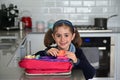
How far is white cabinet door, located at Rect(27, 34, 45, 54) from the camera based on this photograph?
3623mm

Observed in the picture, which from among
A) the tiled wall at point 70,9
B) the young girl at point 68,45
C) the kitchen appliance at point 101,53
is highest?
the tiled wall at point 70,9

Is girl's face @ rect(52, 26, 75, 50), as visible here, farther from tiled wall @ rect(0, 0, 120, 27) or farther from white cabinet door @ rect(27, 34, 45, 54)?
tiled wall @ rect(0, 0, 120, 27)

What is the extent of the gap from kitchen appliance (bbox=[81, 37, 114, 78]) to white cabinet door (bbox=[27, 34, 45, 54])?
59 centimetres

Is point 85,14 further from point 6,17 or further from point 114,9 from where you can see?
point 6,17

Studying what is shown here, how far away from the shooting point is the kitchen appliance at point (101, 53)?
11.9 feet

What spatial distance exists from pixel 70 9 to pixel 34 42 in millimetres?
905

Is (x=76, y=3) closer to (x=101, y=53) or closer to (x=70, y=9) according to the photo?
(x=70, y=9)

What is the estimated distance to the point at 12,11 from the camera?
3.78 meters

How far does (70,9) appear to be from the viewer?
4.17 metres

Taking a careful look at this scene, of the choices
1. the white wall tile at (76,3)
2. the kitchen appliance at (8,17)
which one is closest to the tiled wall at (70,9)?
the white wall tile at (76,3)

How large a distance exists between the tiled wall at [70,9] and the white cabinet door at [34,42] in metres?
0.59

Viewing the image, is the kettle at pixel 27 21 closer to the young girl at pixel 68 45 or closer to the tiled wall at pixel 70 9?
the tiled wall at pixel 70 9

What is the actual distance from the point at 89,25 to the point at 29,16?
964 mm

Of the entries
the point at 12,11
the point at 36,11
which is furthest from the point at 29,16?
the point at 12,11
